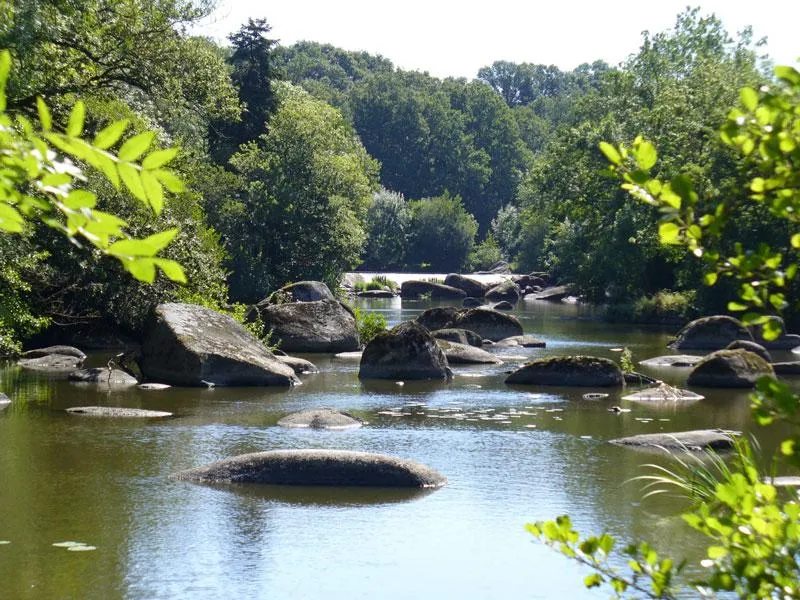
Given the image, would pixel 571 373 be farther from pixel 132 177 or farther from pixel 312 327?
pixel 132 177

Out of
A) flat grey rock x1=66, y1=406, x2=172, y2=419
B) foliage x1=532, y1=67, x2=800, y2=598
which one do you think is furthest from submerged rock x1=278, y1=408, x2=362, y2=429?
foliage x1=532, y1=67, x2=800, y2=598

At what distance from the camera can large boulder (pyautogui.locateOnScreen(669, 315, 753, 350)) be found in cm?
3306

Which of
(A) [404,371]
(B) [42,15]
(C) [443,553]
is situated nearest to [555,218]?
(A) [404,371]

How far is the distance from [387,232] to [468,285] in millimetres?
20725

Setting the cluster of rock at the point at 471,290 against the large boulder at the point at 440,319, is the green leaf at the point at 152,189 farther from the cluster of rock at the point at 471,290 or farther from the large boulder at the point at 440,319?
the cluster of rock at the point at 471,290

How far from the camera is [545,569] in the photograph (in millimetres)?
10562

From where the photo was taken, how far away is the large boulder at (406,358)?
25125 mm

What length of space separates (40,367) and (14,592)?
55.4 ft

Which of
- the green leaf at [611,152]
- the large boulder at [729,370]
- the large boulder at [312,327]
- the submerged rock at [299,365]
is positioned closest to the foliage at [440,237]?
the large boulder at [312,327]

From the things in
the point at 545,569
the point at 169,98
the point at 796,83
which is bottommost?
the point at 545,569

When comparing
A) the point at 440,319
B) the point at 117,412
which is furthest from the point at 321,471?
the point at 440,319

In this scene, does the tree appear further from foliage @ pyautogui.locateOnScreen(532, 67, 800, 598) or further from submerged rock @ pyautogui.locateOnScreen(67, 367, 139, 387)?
foliage @ pyautogui.locateOnScreen(532, 67, 800, 598)

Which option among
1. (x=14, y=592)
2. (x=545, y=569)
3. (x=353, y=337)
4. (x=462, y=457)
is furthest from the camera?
(x=353, y=337)

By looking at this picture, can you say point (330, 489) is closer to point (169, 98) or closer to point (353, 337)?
point (169, 98)
